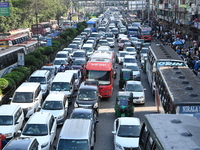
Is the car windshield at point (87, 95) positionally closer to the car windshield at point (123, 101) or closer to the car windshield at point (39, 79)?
the car windshield at point (123, 101)

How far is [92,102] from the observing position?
21.0 m

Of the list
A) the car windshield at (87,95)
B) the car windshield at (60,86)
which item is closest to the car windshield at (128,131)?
the car windshield at (87,95)

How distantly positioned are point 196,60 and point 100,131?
1386cm

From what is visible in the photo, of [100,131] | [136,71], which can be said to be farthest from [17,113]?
[136,71]

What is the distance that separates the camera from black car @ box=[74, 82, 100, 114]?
68.5 ft

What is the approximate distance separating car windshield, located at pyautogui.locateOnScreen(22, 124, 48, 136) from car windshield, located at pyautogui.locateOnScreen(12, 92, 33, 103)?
4940 mm

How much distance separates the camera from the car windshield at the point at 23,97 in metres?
21.2

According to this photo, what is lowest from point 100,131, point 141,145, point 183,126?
point 100,131

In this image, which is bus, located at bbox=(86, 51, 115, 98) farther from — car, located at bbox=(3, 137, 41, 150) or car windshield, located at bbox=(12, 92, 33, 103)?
car, located at bbox=(3, 137, 41, 150)

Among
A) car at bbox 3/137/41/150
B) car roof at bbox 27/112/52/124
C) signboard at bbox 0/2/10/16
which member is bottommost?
car roof at bbox 27/112/52/124

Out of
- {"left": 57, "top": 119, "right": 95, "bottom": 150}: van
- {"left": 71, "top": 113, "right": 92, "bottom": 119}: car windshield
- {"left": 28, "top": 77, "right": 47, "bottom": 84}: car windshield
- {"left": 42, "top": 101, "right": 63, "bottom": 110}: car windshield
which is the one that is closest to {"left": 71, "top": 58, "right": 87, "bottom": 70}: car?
{"left": 28, "top": 77, "right": 47, "bottom": 84}: car windshield

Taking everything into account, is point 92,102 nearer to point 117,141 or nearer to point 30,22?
point 117,141

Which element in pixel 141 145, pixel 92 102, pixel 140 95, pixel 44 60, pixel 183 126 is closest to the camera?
pixel 183 126

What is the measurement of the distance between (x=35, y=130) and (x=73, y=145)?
2.78m
